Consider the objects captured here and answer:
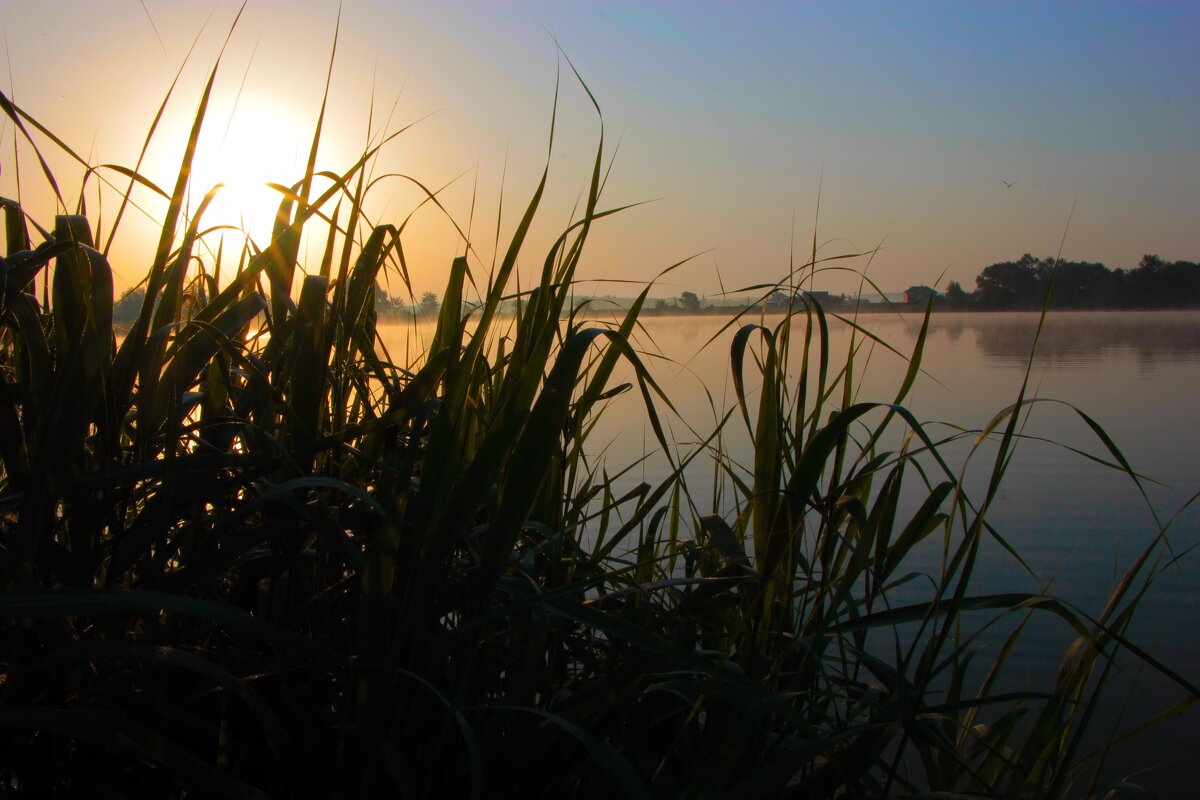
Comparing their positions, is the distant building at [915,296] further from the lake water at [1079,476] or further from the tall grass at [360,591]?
the tall grass at [360,591]

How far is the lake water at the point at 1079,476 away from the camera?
1824 millimetres

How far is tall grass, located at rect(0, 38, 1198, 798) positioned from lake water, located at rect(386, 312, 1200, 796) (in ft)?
0.77

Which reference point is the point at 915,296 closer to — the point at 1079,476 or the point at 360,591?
the point at 360,591

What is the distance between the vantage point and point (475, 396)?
999 millimetres

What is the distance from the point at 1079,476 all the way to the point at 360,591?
3504mm

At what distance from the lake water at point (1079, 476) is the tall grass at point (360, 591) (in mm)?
234

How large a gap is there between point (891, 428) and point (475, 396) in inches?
144

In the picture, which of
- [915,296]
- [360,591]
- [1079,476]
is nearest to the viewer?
[360,591]

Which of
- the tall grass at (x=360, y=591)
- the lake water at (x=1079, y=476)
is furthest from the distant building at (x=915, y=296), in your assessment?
the tall grass at (x=360, y=591)

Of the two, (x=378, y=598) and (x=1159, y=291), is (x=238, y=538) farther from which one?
(x=1159, y=291)

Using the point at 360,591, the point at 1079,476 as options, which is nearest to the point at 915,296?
the point at 360,591

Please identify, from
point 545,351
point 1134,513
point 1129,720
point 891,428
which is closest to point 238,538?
point 545,351

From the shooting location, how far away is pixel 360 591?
0.85 meters

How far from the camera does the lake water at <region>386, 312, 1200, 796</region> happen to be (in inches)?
71.8
